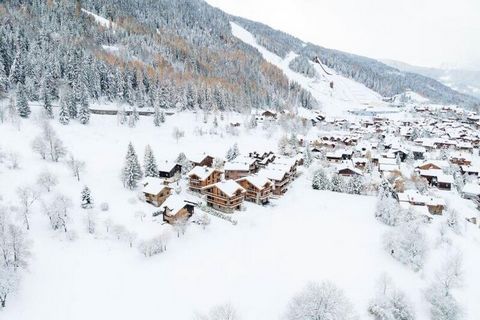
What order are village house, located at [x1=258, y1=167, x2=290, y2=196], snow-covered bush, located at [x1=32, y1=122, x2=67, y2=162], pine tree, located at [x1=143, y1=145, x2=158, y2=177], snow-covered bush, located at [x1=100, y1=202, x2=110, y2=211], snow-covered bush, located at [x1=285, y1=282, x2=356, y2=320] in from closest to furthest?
snow-covered bush, located at [x1=285, y1=282, x2=356, y2=320], snow-covered bush, located at [x1=100, y1=202, x2=110, y2=211], snow-covered bush, located at [x1=32, y1=122, x2=67, y2=162], pine tree, located at [x1=143, y1=145, x2=158, y2=177], village house, located at [x1=258, y1=167, x2=290, y2=196]

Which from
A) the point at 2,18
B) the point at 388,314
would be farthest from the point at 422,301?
the point at 2,18

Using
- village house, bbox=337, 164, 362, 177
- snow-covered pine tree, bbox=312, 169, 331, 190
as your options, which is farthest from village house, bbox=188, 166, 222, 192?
village house, bbox=337, 164, 362, 177

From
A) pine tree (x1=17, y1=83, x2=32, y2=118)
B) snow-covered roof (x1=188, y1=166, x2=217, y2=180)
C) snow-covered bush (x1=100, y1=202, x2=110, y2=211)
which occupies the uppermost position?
pine tree (x1=17, y1=83, x2=32, y2=118)

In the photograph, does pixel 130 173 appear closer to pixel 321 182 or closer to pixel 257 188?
pixel 257 188

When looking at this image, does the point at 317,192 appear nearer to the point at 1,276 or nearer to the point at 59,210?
the point at 59,210

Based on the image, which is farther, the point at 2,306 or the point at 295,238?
the point at 295,238

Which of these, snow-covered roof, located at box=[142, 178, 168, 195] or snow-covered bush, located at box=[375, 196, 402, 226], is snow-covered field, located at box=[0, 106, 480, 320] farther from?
snow-covered roof, located at box=[142, 178, 168, 195]

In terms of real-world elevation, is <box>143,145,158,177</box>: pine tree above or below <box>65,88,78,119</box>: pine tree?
below

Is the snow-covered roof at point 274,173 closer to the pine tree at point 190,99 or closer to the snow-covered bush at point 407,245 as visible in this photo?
the snow-covered bush at point 407,245
